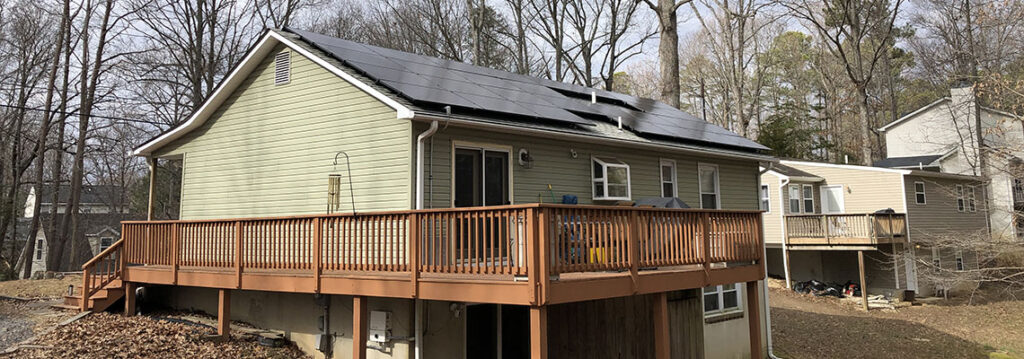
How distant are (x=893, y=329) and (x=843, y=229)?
5.25m

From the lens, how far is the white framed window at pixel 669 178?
13.9 metres

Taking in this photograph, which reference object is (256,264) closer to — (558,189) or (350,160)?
(350,160)

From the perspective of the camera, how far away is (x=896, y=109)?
41406 mm

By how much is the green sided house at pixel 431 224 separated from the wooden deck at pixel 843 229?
12.2 metres

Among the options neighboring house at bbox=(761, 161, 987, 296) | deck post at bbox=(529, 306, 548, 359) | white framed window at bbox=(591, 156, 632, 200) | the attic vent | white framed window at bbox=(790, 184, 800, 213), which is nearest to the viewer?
deck post at bbox=(529, 306, 548, 359)

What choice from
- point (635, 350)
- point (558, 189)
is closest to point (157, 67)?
point (558, 189)

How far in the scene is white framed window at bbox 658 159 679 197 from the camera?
13.9 m

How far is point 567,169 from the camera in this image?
1175 cm

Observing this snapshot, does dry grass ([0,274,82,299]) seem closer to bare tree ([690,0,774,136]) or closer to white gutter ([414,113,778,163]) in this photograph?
white gutter ([414,113,778,163])

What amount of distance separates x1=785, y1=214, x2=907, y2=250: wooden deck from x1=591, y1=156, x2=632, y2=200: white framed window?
15434mm

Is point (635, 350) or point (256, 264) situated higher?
point (256, 264)

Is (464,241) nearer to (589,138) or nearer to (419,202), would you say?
(419,202)

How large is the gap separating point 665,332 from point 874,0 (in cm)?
2704

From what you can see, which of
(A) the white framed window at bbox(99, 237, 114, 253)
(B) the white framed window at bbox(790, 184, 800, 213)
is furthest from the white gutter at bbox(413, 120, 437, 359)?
(A) the white framed window at bbox(99, 237, 114, 253)
